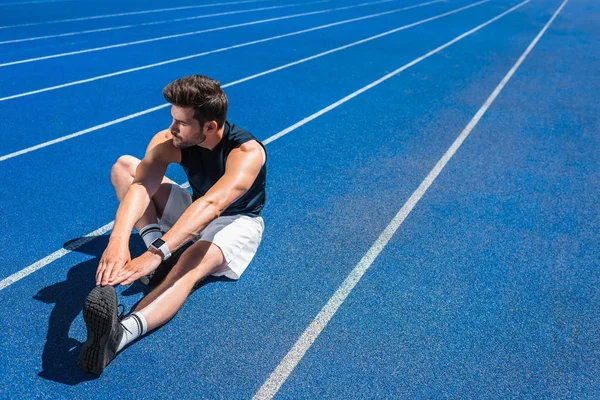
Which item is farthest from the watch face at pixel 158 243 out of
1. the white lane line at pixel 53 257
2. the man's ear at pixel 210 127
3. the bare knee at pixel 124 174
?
the white lane line at pixel 53 257

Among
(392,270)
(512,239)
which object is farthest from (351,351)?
(512,239)

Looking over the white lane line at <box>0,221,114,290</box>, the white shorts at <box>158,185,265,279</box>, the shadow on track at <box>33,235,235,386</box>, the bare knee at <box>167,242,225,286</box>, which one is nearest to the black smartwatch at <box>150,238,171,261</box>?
the bare knee at <box>167,242,225,286</box>

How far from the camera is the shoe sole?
2.55m

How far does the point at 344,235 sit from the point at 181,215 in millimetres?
1553

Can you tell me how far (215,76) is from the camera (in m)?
8.71

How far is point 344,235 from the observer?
4.29 metres

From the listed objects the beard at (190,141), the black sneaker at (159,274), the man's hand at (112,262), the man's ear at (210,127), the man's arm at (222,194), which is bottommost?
the black sneaker at (159,274)

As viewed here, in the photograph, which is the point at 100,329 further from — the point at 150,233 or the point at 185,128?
the point at 185,128

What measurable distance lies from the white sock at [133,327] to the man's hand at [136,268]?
0.22 metres

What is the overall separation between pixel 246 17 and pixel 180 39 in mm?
3911

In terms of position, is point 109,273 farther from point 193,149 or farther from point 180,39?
point 180,39

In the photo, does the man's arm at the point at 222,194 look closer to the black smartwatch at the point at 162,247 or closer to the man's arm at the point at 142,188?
the black smartwatch at the point at 162,247

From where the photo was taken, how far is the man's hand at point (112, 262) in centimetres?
277

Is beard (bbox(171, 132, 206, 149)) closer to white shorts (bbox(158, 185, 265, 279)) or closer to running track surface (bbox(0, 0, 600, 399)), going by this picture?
white shorts (bbox(158, 185, 265, 279))
